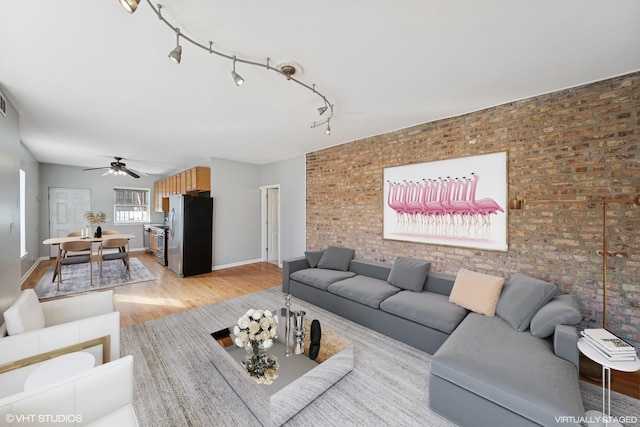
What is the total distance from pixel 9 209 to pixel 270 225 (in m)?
4.63

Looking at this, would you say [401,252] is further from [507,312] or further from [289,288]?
[289,288]

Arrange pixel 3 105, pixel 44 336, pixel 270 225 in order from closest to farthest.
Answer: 1. pixel 44 336
2. pixel 3 105
3. pixel 270 225

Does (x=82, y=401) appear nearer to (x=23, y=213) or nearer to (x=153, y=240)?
(x=23, y=213)

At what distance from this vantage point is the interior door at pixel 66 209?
696 centimetres

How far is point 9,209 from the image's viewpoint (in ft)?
8.54

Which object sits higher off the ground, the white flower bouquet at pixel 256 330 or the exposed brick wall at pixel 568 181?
the exposed brick wall at pixel 568 181

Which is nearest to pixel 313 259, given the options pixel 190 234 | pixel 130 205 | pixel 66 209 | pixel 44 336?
pixel 190 234

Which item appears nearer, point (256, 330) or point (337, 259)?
point (256, 330)

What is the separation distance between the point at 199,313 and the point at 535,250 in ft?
14.0

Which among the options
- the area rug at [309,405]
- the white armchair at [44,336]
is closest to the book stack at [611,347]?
the area rug at [309,405]

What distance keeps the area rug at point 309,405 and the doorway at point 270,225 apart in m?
3.79

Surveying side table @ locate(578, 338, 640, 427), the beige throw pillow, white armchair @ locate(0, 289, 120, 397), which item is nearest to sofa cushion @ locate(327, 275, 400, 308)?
the beige throw pillow

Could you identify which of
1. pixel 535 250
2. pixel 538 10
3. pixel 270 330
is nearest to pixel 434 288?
pixel 535 250

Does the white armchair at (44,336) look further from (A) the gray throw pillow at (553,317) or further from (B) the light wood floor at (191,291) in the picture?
(A) the gray throw pillow at (553,317)
